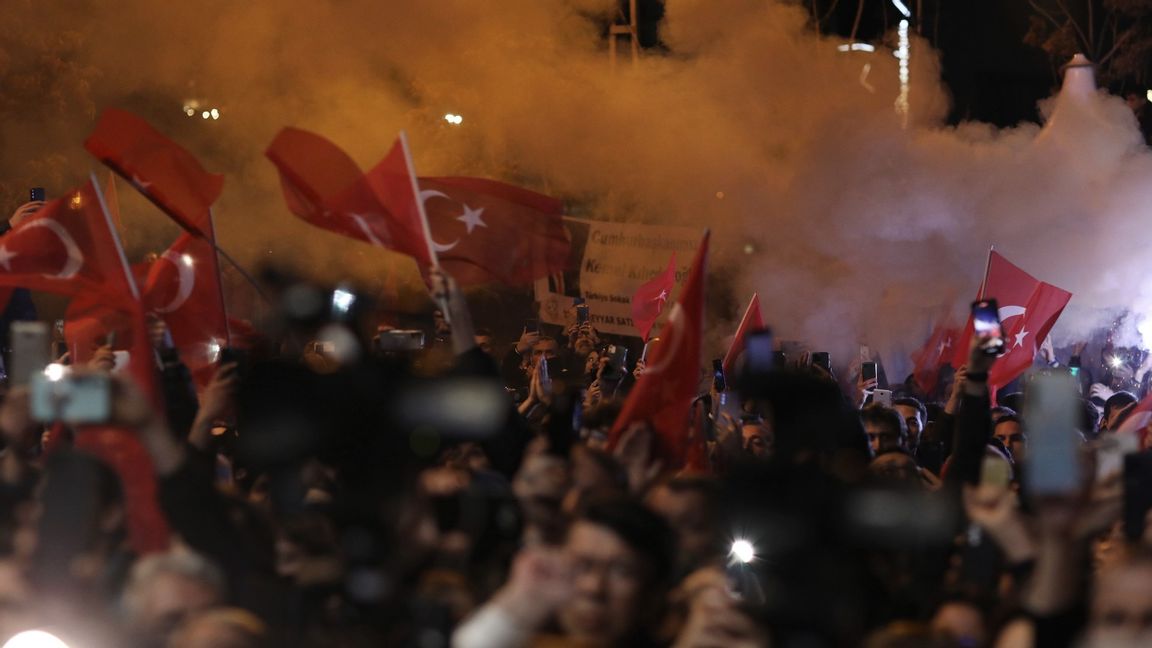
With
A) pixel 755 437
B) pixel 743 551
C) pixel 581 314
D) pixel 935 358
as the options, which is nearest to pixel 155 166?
pixel 755 437

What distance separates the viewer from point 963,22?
768 inches

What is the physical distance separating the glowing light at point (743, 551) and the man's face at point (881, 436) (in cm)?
→ 169

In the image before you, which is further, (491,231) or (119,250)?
(491,231)

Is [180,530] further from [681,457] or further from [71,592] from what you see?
[681,457]

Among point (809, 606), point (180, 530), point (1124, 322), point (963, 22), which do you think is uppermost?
point (963, 22)

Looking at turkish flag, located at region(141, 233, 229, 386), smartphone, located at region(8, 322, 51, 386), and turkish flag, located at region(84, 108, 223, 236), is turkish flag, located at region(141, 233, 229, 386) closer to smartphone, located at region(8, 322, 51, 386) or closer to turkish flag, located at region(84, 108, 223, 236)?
turkish flag, located at region(84, 108, 223, 236)

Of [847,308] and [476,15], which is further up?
[476,15]

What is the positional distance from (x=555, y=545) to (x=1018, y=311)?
17.7 feet

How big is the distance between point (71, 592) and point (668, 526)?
1151mm

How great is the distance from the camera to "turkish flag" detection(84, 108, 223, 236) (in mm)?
5629

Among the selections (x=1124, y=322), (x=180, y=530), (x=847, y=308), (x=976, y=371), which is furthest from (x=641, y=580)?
(x=1124, y=322)

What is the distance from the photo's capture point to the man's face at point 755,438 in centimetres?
554

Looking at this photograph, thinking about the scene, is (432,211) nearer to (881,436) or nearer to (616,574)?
(881,436)

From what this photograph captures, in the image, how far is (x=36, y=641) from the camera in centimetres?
289
